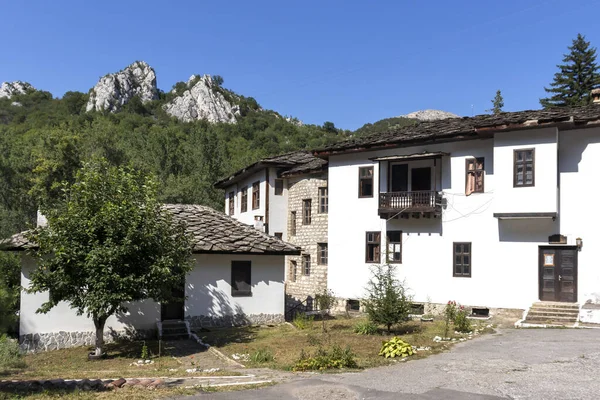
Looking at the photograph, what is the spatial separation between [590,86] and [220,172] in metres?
37.3

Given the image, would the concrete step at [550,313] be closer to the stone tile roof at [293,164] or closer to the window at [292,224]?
the stone tile roof at [293,164]

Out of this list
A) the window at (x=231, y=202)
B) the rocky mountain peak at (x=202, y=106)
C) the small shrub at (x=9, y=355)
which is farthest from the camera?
the rocky mountain peak at (x=202, y=106)

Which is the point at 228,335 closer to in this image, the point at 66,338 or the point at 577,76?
the point at 66,338

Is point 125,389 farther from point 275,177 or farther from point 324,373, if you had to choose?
point 275,177

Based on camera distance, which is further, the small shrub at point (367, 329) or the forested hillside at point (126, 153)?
the forested hillside at point (126, 153)

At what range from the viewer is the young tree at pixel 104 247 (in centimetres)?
1366

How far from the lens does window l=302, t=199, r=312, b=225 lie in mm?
28688

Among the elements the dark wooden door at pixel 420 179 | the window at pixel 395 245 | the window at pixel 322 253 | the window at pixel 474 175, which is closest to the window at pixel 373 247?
the window at pixel 395 245

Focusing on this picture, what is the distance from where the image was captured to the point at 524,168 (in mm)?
19344

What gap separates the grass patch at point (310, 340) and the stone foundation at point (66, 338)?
2.12 meters

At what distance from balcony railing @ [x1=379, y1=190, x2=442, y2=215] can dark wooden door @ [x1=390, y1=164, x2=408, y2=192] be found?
3.06 ft

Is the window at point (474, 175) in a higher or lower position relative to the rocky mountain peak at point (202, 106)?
lower

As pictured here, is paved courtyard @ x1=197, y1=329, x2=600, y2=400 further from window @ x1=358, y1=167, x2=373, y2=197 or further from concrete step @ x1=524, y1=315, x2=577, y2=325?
window @ x1=358, y1=167, x2=373, y2=197

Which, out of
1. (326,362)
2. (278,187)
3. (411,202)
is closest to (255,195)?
(278,187)
